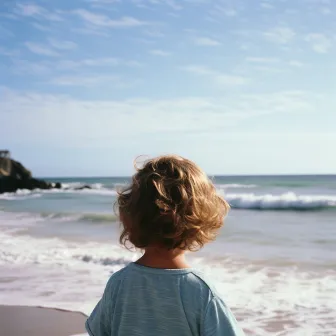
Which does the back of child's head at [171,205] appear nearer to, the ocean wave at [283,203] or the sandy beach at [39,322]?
the sandy beach at [39,322]

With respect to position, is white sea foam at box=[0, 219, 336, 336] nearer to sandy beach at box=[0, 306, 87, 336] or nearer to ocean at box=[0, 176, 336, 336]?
ocean at box=[0, 176, 336, 336]

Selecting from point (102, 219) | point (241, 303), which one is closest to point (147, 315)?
point (241, 303)

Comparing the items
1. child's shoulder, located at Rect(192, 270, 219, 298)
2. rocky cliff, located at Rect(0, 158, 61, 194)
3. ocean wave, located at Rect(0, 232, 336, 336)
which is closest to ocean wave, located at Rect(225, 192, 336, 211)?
ocean wave, located at Rect(0, 232, 336, 336)

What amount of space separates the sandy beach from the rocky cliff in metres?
42.3

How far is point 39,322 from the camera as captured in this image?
439 cm

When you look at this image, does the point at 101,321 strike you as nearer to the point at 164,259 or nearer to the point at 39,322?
the point at 164,259

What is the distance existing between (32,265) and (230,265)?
105 inches

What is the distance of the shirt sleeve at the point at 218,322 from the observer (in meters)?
1.55

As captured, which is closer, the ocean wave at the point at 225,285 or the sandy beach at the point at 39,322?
the sandy beach at the point at 39,322

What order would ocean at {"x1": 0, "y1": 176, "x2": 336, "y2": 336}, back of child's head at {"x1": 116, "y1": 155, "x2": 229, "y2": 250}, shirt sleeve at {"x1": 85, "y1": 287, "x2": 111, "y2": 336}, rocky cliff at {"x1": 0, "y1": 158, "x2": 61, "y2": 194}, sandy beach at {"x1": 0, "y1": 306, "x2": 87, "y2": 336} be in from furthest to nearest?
rocky cliff at {"x1": 0, "y1": 158, "x2": 61, "y2": 194}, ocean at {"x1": 0, "y1": 176, "x2": 336, "y2": 336}, sandy beach at {"x1": 0, "y1": 306, "x2": 87, "y2": 336}, shirt sleeve at {"x1": 85, "y1": 287, "x2": 111, "y2": 336}, back of child's head at {"x1": 116, "y1": 155, "x2": 229, "y2": 250}

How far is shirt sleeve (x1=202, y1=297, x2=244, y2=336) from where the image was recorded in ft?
5.10

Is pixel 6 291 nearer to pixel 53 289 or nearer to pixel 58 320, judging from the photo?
pixel 53 289

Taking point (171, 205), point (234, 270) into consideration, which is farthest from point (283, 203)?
point (171, 205)

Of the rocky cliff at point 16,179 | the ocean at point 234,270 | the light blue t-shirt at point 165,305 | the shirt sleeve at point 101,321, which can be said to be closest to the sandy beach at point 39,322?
the ocean at point 234,270
